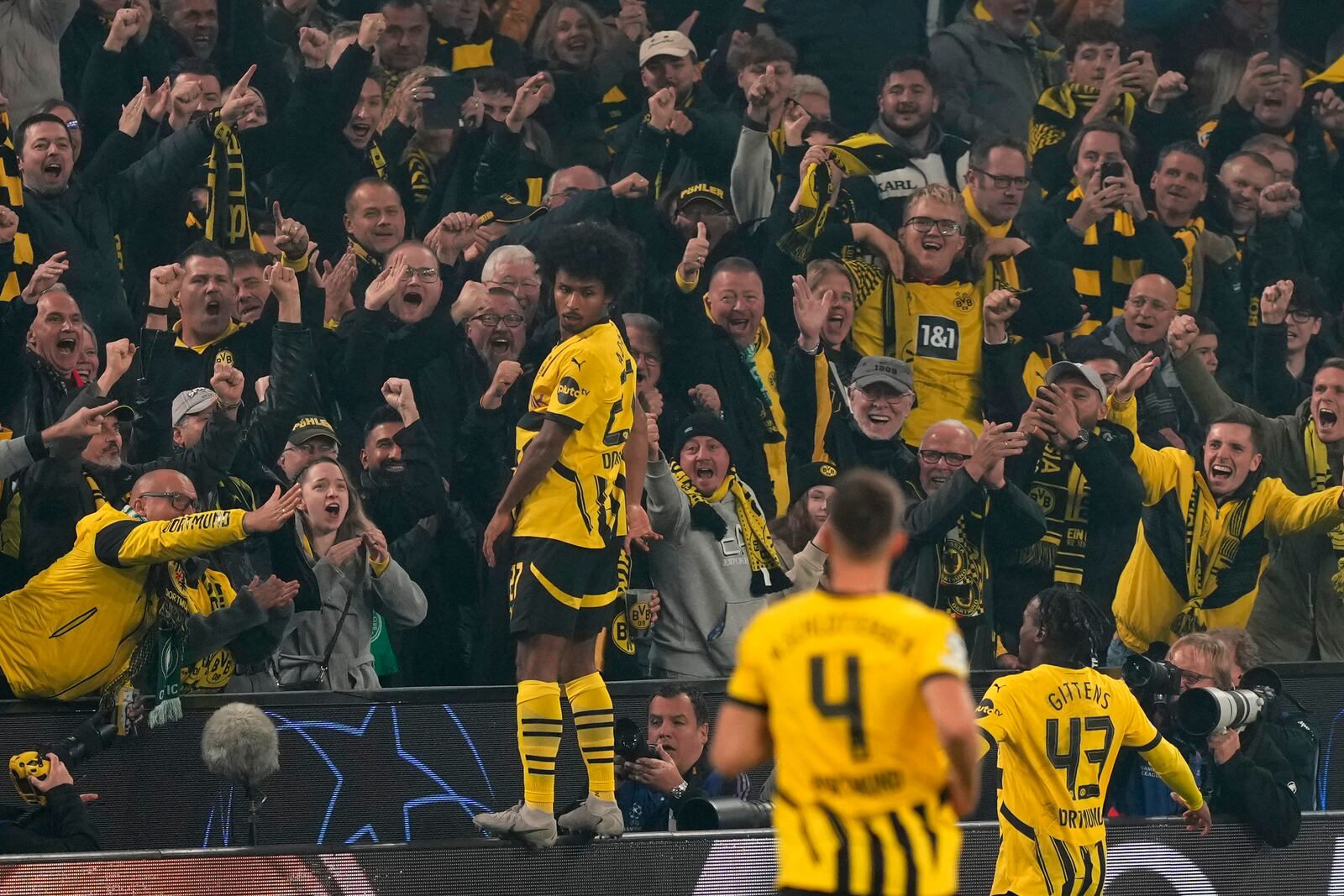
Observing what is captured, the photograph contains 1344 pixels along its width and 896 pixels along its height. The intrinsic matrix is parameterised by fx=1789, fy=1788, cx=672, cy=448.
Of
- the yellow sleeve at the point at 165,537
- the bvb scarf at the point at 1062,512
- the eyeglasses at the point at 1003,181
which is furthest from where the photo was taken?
the eyeglasses at the point at 1003,181

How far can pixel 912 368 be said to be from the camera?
8328mm

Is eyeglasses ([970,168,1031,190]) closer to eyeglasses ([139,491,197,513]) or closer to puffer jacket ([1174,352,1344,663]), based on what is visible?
puffer jacket ([1174,352,1344,663])

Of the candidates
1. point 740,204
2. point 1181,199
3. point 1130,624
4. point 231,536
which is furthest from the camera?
point 1181,199

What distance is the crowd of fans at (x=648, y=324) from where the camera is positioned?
22.3 feet

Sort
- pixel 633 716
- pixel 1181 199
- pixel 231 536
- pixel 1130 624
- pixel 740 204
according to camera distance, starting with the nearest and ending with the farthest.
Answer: pixel 231 536 → pixel 633 716 → pixel 1130 624 → pixel 740 204 → pixel 1181 199

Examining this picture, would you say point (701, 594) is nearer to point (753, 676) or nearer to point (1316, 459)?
point (1316, 459)

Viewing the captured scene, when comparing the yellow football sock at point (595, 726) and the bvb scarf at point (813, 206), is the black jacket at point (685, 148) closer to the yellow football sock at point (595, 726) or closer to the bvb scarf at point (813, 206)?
the bvb scarf at point (813, 206)

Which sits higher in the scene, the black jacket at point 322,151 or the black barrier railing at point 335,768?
the black jacket at point 322,151

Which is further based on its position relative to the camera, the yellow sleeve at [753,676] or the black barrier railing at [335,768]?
the black barrier railing at [335,768]

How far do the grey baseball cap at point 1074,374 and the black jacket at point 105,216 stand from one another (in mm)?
3881

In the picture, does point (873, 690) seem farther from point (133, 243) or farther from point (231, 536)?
point (133, 243)

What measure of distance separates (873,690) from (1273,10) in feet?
27.5

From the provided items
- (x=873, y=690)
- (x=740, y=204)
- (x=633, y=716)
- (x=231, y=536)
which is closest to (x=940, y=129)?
(x=740, y=204)

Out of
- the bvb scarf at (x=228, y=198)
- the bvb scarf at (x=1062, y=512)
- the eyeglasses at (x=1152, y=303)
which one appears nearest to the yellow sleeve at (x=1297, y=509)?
the bvb scarf at (x=1062, y=512)
